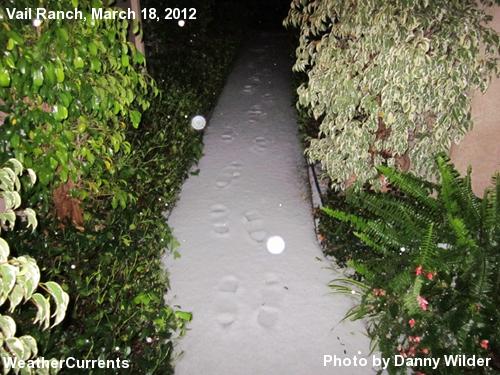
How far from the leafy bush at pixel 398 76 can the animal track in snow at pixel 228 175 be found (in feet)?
5.67

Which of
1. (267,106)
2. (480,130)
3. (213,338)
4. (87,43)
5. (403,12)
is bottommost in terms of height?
(213,338)

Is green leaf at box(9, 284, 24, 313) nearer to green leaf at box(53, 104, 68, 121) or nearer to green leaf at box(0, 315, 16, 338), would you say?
green leaf at box(0, 315, 16, 338)

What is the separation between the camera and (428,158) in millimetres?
3945

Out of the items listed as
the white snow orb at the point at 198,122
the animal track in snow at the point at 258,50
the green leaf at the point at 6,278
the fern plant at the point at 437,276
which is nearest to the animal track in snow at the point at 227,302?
the fern plant at the point at 437,276

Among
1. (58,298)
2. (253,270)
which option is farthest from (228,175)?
(58,298)

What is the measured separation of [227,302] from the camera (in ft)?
12.2

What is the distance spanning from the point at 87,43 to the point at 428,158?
3359mm

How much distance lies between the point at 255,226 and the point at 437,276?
2.22m

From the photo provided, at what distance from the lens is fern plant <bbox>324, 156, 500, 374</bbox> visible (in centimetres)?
271

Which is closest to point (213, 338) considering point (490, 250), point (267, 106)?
point (490, 250)

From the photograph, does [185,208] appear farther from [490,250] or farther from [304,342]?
[490,250]

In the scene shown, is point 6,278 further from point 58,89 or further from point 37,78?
point 58,89

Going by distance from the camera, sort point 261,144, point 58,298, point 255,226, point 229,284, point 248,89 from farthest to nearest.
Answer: point 248,89, point 261,144, point 255,226, point 229,284, point 58,298

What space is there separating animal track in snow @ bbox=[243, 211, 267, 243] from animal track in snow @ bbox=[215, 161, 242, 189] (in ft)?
2.60
